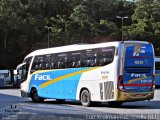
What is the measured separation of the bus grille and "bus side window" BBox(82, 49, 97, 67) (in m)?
1.32

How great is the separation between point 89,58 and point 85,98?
196cm

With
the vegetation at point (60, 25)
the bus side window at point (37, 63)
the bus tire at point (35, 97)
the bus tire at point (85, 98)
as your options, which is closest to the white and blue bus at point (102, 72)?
the bus tire at point (85, 98)

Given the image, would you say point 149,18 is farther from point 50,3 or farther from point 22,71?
point 22,71

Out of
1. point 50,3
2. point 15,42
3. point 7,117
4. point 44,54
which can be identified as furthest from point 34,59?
point 50,3

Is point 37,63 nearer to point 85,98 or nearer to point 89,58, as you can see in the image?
point 89,58

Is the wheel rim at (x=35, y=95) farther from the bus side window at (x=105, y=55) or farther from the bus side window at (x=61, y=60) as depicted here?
the bus side window at (x=105, y=55)

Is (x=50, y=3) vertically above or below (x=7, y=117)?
above

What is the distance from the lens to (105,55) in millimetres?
19484

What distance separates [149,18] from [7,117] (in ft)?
240

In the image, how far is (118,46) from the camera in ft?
62.0

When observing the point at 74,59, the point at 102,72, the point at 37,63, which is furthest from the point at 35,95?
the point at 102,72

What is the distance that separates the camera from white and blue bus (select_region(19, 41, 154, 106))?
18.9m

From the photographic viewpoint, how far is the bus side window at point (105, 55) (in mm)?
19164

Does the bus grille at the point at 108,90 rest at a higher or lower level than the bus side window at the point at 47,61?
lower
